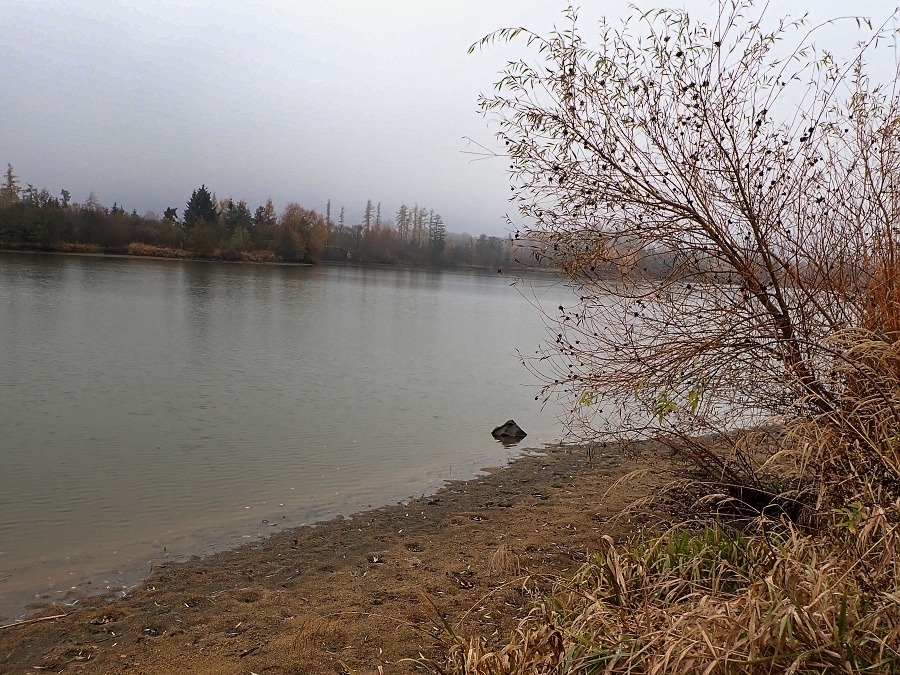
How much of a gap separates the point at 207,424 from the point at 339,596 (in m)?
6.73

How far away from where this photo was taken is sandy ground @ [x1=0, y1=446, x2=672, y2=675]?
4250 millimetres

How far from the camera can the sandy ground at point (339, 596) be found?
425 centimetres

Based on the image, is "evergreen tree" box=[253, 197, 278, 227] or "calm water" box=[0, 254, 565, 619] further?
"evergreen tree" box=[253, 197, 278, 227]

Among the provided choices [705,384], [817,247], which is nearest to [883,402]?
[705,384]

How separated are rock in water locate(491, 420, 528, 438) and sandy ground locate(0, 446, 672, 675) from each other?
388cm

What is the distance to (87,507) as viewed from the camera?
7.51 meters

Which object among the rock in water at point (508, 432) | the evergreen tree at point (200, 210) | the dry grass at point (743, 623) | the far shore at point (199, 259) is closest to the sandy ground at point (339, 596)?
the dry grass at point (743, 623)

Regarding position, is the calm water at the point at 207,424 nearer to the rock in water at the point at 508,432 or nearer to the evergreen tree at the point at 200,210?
the rock in water at the point at 508,432

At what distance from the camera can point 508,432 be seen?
461 inches

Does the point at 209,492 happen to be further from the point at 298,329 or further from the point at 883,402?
the point at 298,329

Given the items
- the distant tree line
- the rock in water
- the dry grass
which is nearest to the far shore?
the distant tree line

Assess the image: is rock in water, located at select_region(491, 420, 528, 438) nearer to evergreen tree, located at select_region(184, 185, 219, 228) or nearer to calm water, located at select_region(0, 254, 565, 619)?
calm water, located at select_region(0, 254, 565, 619)

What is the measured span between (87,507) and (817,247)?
7761 mm

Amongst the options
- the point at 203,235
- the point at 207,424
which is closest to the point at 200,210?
the point at 203,235
